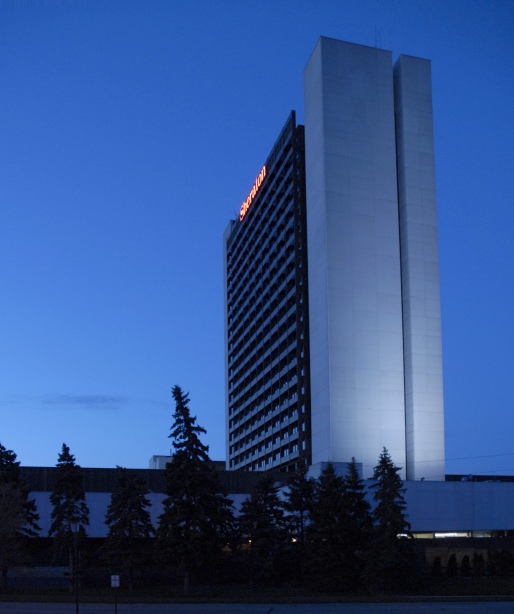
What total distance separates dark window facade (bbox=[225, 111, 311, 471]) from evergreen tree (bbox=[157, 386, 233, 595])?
43.5 meters

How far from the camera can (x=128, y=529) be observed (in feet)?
222

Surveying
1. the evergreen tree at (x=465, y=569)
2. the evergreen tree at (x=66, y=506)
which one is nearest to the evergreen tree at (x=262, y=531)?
the evergreen tree at (x=66, y=506)

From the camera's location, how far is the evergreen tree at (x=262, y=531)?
6531cm

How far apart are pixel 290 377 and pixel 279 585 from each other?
48.1 meters

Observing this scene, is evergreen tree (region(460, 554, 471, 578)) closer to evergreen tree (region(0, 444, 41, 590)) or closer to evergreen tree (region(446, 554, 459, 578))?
evergreen tree (region(446, 554, 459, 578))

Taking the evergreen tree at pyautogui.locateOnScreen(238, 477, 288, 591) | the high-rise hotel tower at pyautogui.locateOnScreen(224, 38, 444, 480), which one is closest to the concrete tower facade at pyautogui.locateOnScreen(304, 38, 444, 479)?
the high-rise hotel tower at pyautogui.locateOnScreen(224, 38, 444, 480)

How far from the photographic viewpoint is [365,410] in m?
98.8

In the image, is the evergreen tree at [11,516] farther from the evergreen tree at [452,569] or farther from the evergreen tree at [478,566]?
the evergreen tree at [478,566]

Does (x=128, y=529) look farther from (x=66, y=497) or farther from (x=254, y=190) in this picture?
(x=254, y=190)

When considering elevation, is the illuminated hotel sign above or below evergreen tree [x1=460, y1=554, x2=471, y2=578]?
above

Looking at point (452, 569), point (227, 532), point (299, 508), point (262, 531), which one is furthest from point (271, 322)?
point (227, 532)

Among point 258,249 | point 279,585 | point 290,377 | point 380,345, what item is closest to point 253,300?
point 258,249

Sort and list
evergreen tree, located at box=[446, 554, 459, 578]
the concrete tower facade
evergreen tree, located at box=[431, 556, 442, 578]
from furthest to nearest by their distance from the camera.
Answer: the concrete tower facade → evergreen tree, located at box=[446, 554, 459, 578] → evergreen tree, located at box=[431, 556, 442, 578]

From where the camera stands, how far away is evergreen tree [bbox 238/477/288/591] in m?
65.3
